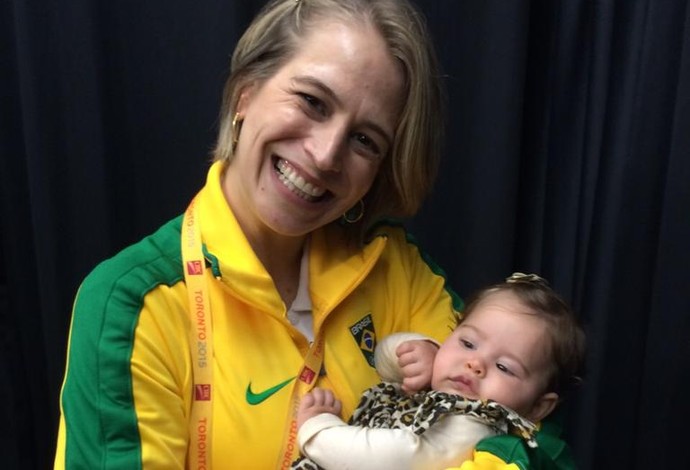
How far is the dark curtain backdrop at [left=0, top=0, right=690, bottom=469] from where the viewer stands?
1791 mm

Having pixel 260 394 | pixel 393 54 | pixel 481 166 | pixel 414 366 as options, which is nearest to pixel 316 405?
pixel 260 394

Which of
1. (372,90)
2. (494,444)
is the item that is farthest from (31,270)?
(494,444)

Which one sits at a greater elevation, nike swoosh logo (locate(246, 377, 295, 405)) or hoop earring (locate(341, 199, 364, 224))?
hoop earring (locate(341, 199, 364, 224))

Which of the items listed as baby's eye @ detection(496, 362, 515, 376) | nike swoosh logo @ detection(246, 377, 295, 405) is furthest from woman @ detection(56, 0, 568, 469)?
baby's eye @ detection(496, 362, 515, 376)

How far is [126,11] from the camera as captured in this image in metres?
1.83

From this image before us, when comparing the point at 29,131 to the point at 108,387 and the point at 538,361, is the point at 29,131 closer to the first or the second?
the point at 108,387

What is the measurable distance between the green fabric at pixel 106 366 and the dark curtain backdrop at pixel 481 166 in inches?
28.1

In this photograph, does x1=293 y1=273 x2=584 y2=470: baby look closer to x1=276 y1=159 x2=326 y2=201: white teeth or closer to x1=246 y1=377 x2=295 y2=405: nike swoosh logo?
x1=246 y1=377 x2=295 y2=405: nike swoosh logo

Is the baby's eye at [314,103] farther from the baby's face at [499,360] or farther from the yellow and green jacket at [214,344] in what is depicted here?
the baby's face at [499,360]

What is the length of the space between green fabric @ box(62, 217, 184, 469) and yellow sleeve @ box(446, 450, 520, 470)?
0.48 metres

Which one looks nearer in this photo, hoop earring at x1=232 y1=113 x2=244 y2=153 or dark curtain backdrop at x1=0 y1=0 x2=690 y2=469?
hoop earring at x1=232 y1=113 x2=244 y2=153

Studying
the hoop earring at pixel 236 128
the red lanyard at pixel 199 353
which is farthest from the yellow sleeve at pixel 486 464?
the hoop earring at pixel 236 128

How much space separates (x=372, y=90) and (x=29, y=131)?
0.90 m

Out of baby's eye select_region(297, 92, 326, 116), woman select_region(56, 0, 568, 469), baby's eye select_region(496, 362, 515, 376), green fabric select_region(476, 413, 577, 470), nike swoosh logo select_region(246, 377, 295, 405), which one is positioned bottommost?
green fabric select_region(476, 413, 577, 470)
